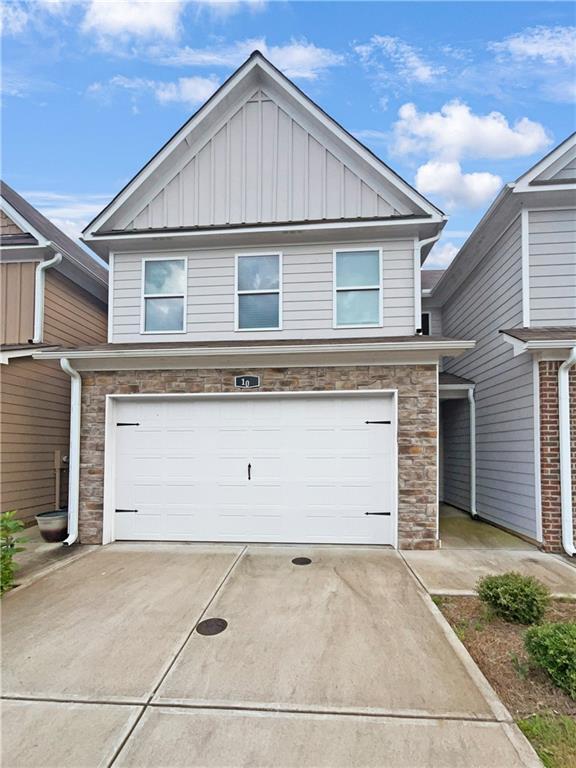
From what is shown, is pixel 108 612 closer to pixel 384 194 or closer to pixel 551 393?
pixel 551 393

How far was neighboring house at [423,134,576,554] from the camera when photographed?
6.46 m

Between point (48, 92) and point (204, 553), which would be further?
point (48, 92)

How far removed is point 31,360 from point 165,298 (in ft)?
9.83

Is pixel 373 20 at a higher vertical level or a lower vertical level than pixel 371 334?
higher

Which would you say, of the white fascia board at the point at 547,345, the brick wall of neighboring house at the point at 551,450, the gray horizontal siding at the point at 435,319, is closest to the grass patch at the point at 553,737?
the brick wall of neighboring house at the point at 551,450

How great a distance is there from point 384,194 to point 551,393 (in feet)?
14.2

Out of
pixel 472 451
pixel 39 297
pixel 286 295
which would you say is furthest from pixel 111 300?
pixel 472 451

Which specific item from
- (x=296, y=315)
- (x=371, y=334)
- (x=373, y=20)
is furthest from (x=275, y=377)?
(x=373, y=20)

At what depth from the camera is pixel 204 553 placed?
6199mm

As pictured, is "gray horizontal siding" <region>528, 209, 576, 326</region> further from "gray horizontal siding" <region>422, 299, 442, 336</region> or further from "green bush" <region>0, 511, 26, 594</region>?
"green bush" <region>0, 511, 26, 594</region>

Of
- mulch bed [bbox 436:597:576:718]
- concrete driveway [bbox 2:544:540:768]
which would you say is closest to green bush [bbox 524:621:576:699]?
mulch bed [bbox 436:597:576:718]

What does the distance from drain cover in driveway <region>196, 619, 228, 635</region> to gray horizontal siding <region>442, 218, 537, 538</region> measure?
518cm

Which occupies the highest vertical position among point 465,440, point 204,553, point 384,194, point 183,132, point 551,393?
point 183,132

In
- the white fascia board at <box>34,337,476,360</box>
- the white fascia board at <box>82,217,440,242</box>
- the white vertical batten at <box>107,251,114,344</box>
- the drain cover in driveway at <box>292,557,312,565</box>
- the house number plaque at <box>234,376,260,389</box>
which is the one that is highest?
the white fascia board at <box>82,217,440,242</box>
